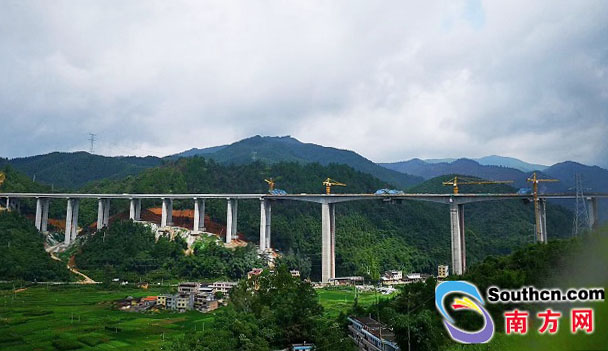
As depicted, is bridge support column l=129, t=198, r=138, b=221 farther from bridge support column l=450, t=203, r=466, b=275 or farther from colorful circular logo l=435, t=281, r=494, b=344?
colorful circular logo l=435, t=281, r=494, b=344

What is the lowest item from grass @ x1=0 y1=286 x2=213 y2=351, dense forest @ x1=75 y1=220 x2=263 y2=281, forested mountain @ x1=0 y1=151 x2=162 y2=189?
grass @ x1=0 y1=286 x2=213 y2=351

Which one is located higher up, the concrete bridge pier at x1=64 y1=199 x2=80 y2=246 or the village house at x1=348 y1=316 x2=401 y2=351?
the concrete bridge pier at x1=64 y1=199 x2=80 y2=246

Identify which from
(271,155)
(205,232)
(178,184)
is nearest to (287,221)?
(205,232)

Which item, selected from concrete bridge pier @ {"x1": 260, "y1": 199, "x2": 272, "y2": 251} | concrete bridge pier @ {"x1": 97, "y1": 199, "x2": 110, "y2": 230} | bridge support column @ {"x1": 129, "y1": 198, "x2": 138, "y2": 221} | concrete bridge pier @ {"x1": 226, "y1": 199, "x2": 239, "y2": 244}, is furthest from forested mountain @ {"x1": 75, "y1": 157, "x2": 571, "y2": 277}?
bridge support column @ {"x1": 129, "y1": 198, "x2": 138, "y2": 221}

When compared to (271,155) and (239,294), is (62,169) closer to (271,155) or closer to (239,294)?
(271,155)

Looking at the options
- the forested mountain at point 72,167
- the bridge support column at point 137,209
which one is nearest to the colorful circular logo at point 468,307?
the bridge support column at point 137,209
